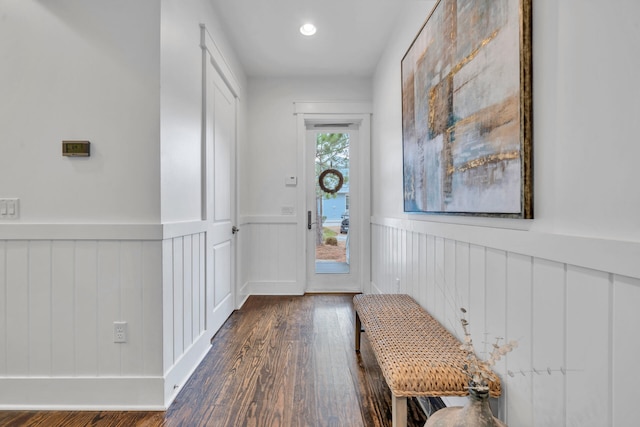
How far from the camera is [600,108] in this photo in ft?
2.75

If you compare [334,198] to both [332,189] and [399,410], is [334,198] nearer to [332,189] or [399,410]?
[332,189]

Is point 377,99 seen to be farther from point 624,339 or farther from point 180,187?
point 624,339

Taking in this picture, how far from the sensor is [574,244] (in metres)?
0.90

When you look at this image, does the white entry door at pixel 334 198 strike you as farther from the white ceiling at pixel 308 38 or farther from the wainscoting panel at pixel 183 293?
the wainscoting panel at pixel 183 293

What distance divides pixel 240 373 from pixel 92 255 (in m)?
1.08

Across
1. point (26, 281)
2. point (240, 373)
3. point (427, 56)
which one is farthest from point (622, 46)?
point (26, 281)

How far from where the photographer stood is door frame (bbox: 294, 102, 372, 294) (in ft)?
13.0

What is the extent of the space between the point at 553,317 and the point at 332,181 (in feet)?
10.7

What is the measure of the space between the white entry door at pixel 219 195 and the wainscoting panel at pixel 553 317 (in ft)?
5.83

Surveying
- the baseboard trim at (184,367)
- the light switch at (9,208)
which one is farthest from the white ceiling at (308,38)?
the baseboard trim at (184,367)

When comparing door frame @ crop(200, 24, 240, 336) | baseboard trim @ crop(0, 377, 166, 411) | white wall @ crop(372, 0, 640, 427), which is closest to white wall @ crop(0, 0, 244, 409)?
baseboard trim @ crop(0, 377, 166, 411)

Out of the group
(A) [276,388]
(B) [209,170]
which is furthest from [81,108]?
(A) [276,388]

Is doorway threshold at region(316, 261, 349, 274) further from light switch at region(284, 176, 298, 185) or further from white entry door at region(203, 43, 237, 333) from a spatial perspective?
white entry door at region(203, 43, 237, 333)

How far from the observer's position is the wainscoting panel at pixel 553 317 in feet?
2.56
